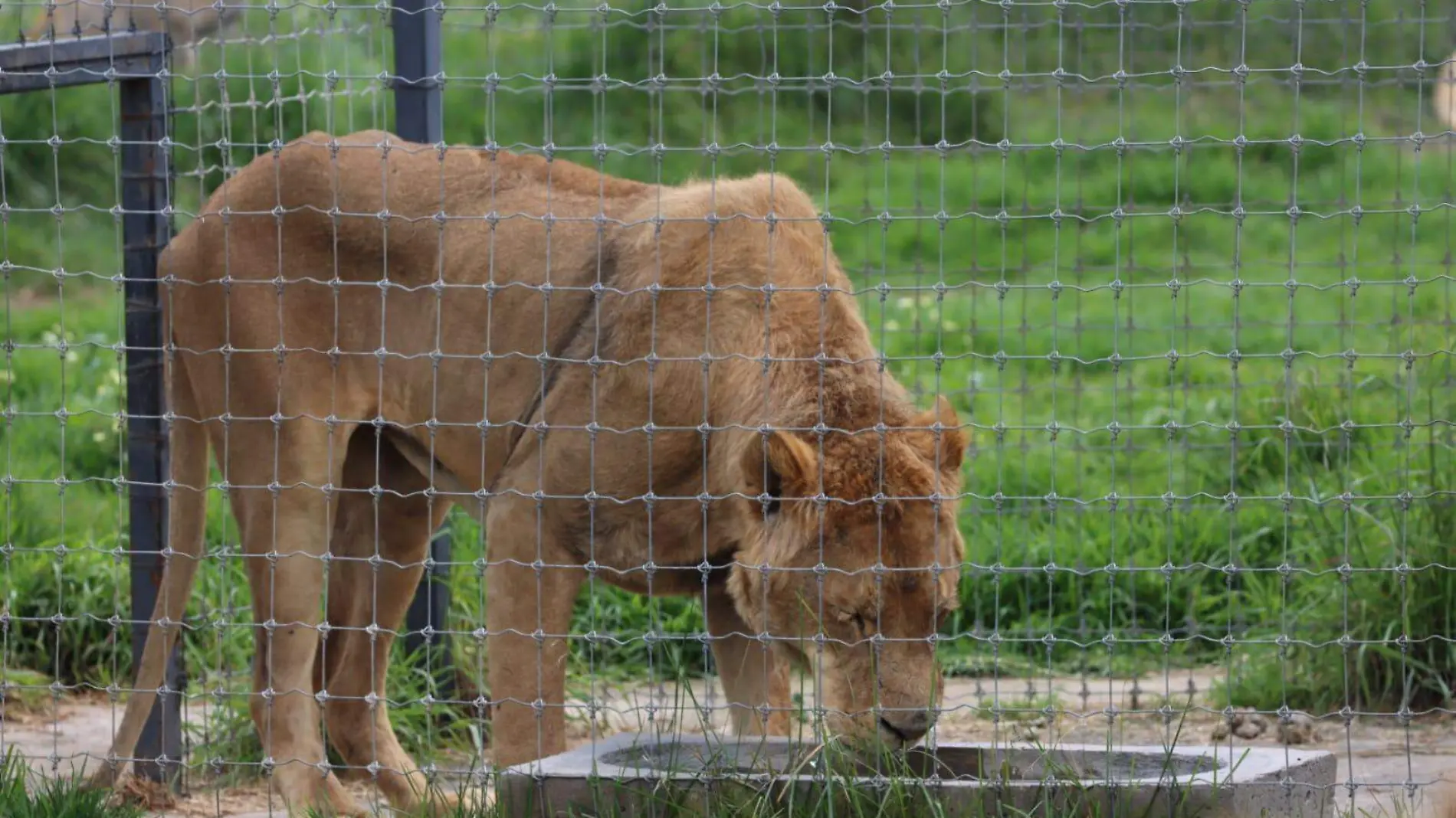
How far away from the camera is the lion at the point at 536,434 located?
4516 mm

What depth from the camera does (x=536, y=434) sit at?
16.2 feet

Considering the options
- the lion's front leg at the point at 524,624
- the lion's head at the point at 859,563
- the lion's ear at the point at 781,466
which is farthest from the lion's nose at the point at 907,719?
the lion's front leg at the point at 524,624

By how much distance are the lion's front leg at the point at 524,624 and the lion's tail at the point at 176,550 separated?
35.1 inches

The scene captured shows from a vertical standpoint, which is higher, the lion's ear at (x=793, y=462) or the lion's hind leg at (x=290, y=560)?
the lion's ear at (x=793, y=462)

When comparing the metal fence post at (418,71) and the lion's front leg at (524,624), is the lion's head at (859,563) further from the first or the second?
the metal fence post at (418,71)

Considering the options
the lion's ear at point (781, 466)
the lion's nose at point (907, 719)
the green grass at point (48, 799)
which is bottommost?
the green grass at point (48, 799)

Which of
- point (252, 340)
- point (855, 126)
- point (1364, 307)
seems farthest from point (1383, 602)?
point (855, 126)

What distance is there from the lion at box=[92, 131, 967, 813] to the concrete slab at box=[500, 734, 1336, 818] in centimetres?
18

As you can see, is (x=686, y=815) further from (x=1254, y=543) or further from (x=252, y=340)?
(x=1254, y=543)

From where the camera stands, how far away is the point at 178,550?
5.41m

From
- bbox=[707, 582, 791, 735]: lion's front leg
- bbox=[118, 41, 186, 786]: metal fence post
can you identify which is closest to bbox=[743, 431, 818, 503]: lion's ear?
bbox=[707, 582, 791, 735]: lion's front leg

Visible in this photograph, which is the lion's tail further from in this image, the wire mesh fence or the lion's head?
the lion's head

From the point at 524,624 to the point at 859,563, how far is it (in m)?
0.99

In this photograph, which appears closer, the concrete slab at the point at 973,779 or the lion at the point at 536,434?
the concrete slab at the point at 973,779
